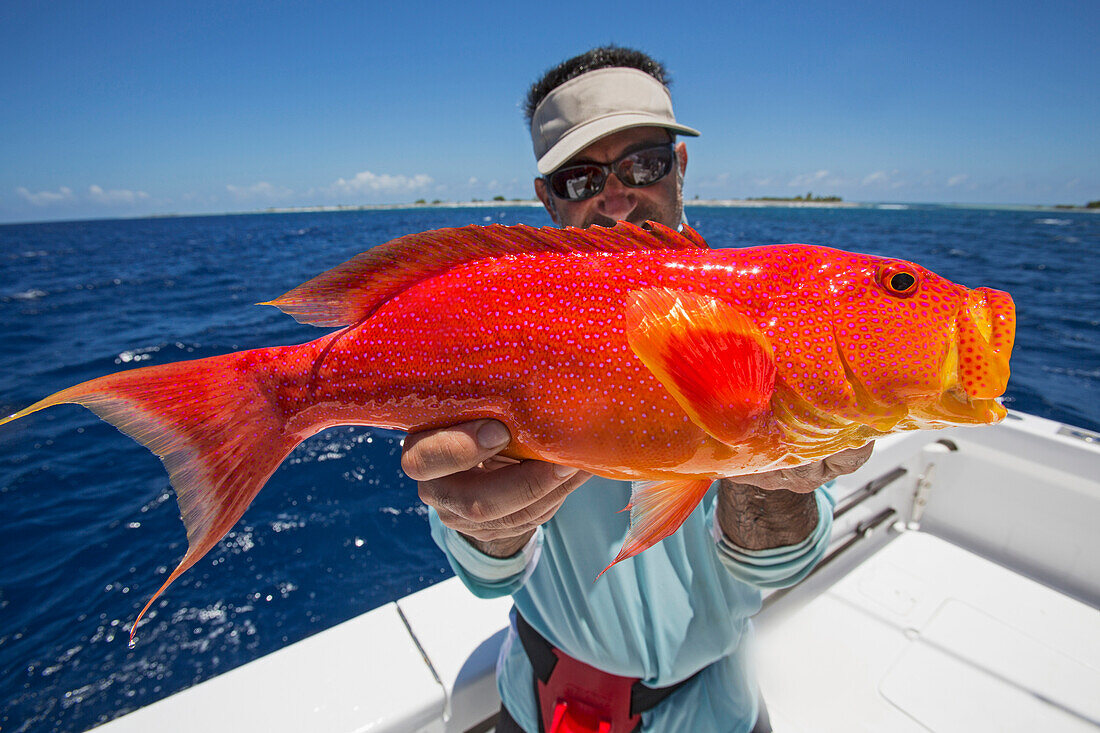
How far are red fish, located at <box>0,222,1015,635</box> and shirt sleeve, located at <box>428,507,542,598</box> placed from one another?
615 mm

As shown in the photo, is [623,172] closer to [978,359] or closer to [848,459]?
[848,459]

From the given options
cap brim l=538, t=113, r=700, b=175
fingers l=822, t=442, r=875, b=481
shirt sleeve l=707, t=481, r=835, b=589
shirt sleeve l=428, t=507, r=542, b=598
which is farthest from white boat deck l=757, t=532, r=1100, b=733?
cap brim l=538, t=113, r=700, b=175

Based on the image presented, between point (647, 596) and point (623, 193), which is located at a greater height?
point (623, 193)

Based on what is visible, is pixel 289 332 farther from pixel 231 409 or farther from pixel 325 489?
pixel 231 409

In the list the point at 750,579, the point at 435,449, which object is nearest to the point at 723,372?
the point at 435,449

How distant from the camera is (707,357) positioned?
1300mm

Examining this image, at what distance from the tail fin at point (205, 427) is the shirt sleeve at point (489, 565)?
76cm

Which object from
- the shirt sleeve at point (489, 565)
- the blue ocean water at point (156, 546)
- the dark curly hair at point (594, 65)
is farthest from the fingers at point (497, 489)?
the dark curly hair at point (594, 65)

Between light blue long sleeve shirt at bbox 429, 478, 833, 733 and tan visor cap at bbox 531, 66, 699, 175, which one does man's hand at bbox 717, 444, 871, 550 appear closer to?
light blue long sleeve shirt at bbox 429, 478, 833, 733

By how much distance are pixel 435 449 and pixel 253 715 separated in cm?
158

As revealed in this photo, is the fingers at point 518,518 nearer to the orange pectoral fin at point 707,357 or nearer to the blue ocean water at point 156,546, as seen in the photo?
the orange pectoral fin at point 707,357

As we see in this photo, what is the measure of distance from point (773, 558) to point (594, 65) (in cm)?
292

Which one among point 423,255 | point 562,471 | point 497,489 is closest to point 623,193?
point 423,255

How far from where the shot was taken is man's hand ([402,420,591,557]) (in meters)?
1.48
